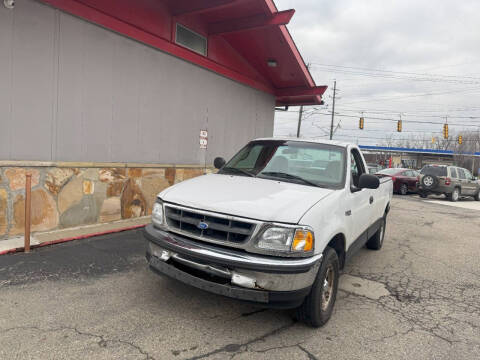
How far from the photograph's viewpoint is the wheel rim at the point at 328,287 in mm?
3431

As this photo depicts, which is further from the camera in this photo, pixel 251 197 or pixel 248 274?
pixel 251 197

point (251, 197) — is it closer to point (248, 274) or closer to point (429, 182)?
point (248, 274)

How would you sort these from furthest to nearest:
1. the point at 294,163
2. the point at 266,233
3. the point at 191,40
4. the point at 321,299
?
the point at 191,40 → the point at 294,163 → the point at 321,299 → the point at 266,233

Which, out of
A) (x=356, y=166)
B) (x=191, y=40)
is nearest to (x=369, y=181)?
(x=356, y=166)

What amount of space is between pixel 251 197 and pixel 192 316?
4.26ft

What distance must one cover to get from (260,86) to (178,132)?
3810mm

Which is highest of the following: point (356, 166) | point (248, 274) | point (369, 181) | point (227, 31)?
point (227, 31)

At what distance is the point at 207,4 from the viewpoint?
288 inches

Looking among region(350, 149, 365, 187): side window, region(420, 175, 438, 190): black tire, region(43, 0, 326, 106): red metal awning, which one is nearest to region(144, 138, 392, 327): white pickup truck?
region(350, 149, 365, 187): side window

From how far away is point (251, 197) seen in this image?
10.9 ft

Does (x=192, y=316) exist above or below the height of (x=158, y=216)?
below

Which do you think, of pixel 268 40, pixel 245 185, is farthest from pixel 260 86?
pixel 245 185

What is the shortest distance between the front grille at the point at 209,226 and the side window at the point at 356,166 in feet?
6.27

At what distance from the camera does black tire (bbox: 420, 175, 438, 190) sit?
16.8 metres
